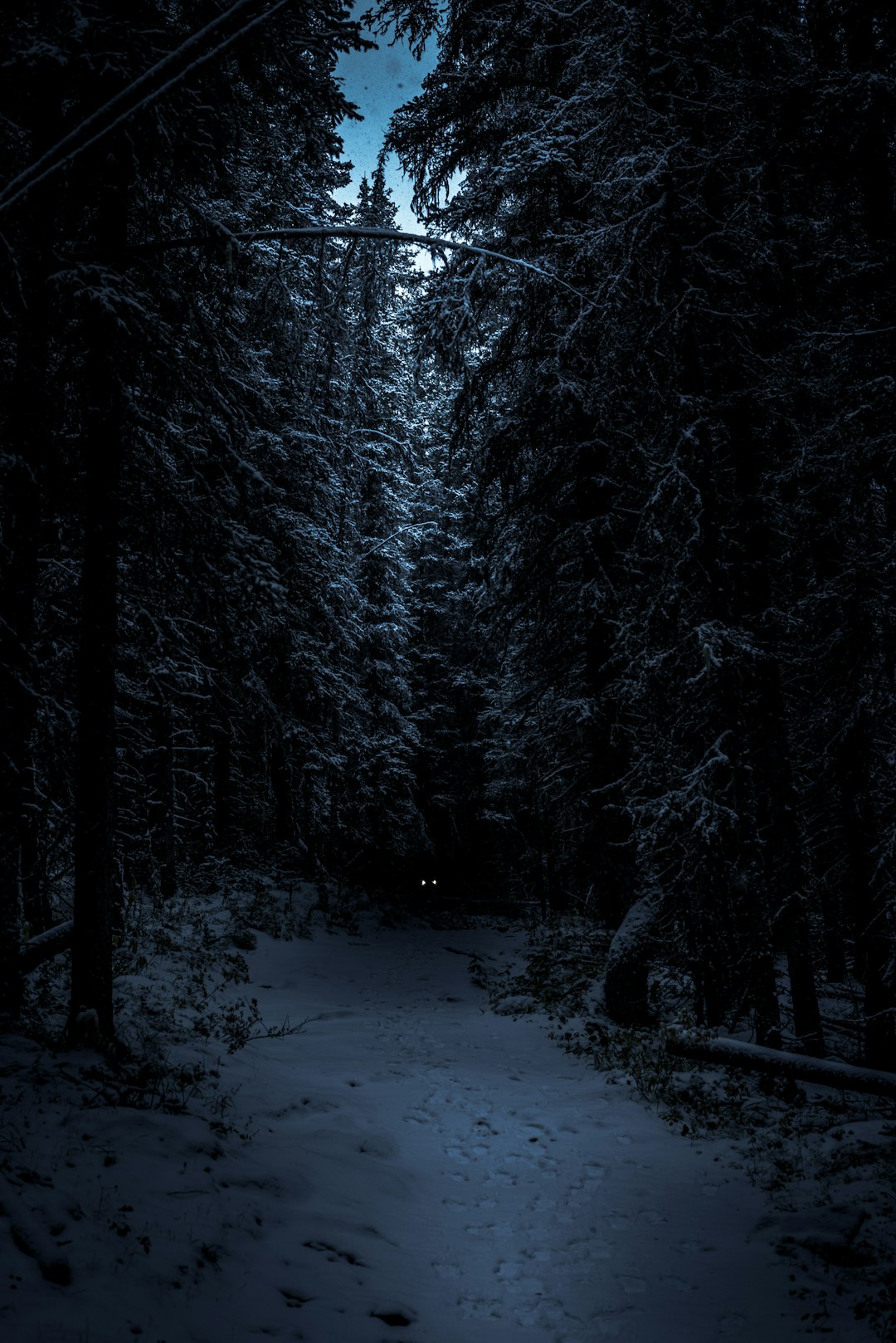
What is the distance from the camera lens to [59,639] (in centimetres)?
839

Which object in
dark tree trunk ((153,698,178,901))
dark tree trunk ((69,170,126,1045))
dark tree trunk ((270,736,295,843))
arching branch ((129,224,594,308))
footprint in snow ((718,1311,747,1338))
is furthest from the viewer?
dark tree trunk ((270,736,295,843))

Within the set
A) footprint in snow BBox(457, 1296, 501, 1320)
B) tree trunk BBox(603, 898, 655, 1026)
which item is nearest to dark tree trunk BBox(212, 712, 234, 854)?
tree trunk BBox(603, 898, 655, 1026)

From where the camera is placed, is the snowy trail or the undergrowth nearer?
the snowy trail

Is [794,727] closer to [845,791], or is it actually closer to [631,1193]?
[845,791]

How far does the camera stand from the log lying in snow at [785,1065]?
23.6ft

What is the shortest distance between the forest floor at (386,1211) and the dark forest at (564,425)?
1.31 m

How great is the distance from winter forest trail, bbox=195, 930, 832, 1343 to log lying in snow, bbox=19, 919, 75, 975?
103 inches

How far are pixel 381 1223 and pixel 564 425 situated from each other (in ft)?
35.9

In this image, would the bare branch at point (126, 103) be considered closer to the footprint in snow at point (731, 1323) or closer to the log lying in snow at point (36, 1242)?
the log lying in snow at point (36, 1242)

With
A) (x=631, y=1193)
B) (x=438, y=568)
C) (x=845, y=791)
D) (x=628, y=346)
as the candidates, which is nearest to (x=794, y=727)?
(x=845, y=791)

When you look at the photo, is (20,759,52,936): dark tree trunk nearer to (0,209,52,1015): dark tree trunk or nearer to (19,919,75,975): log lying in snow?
(0,209,52,1015): dark tree trunk

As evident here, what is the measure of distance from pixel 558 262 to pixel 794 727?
7.47 meters

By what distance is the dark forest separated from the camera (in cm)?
674

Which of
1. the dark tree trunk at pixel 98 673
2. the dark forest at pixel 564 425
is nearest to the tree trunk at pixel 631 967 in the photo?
the dark forest at pixel 564 425
